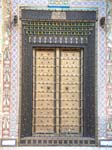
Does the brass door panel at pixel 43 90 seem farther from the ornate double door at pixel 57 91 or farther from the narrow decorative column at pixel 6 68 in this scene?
the narrow decorative column at pixel 6 68

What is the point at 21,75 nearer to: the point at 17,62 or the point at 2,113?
the point at 17,62

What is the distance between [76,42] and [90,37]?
265mm

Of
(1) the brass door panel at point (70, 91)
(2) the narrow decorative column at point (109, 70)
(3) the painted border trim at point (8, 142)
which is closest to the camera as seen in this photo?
(3) the painted border trim at point (8, 142)

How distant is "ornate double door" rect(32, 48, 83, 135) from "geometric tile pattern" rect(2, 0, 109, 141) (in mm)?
324

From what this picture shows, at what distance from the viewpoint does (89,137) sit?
7113 millimetres

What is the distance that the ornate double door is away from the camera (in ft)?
23.5

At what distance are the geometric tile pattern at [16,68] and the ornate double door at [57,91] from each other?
32 centimetres

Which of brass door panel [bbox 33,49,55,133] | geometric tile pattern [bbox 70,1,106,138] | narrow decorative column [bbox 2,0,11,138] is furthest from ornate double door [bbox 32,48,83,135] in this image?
→ narrow decorative column [bbox 2,0,11,138]

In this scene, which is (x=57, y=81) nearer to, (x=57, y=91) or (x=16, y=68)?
(x=57, y=91)

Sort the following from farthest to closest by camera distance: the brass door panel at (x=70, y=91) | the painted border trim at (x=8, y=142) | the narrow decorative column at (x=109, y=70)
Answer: the brass door panel at (x=70, y=91) < the narrow decorative column at (x=109, y=70) < the painted border trim at (x=8, y=142)

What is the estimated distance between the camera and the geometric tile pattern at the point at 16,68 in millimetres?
7008

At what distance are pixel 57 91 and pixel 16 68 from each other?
820 mm

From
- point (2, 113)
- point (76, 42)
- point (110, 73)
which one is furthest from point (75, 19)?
point (2, 113)

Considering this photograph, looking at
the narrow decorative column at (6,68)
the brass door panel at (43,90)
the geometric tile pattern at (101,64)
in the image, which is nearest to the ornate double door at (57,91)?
the brass door panel at (43,90)
